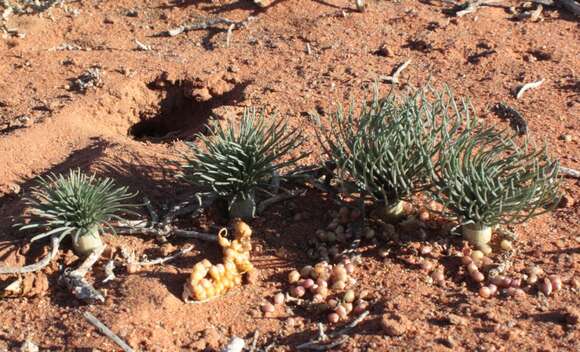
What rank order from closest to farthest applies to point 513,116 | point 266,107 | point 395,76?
point 513,116, point 266,107, point 395,76

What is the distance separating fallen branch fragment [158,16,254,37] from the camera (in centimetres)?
681

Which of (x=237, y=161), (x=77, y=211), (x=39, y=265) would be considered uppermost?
(x=237, y=161)

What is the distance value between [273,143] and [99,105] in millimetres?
2141

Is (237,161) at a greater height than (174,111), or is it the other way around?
(174,111)

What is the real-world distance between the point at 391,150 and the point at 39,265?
2.05 metres

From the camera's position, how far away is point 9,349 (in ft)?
Result: 12.1

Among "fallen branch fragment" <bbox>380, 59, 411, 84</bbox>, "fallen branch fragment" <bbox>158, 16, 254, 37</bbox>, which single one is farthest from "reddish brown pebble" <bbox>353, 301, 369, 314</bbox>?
"fallen branch fragment" <bbox>158, 16, 254, 37</bbox>

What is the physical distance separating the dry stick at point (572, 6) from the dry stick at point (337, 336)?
14.7ft

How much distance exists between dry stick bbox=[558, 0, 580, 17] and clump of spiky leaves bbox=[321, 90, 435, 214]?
353 cm

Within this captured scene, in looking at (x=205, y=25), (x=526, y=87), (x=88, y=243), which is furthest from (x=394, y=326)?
(x=205, y=25)

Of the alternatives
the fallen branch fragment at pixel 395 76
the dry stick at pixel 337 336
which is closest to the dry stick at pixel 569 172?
the fallen branch fragment at pixel 395 76

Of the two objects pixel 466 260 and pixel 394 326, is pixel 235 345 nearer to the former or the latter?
pixel 394 326

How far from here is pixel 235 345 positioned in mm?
3564

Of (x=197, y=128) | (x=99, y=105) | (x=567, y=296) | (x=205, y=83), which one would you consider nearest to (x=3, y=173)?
(x=99, y=105)
